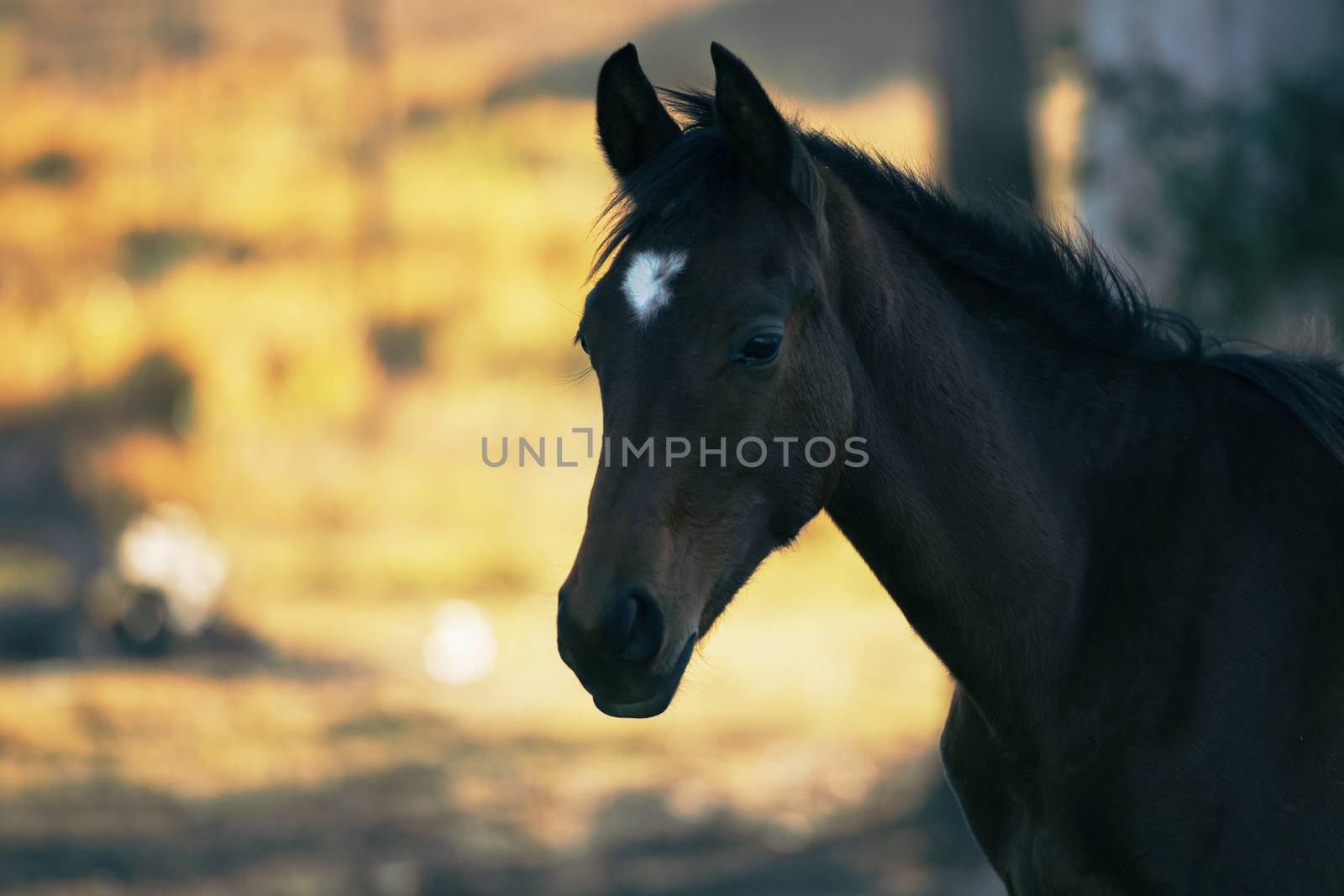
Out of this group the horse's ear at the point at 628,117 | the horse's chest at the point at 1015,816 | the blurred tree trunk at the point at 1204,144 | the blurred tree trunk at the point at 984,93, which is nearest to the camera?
the horse's chest at the point at 1015,816

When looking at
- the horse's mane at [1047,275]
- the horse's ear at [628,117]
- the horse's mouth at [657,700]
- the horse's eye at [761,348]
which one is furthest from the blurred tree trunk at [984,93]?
the horse's mouth at [657,700]

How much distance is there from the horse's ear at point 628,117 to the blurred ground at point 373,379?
4.82 m

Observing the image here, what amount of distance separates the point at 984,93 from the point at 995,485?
4996 mm

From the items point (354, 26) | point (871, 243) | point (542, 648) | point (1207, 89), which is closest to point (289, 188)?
point (354, 26)

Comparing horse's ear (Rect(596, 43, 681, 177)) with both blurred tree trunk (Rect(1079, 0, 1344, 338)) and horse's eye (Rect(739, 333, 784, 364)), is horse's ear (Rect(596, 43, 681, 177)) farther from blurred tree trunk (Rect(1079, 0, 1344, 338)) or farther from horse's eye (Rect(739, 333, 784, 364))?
blurred tree trunk (Rect(1079, 0, 1344, 338))

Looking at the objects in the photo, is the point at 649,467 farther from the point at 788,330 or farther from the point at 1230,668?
the point at 1230,668

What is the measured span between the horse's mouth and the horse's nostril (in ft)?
0.22

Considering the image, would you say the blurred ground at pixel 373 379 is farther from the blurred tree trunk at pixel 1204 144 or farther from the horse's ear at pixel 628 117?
the horse's ear at pixel 628 117

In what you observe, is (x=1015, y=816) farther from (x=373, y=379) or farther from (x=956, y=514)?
(x=373, y=379)

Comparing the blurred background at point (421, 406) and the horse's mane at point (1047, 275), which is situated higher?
the blurred background at point (421, 406)

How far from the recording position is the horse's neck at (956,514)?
2.31 metres

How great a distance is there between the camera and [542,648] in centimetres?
867

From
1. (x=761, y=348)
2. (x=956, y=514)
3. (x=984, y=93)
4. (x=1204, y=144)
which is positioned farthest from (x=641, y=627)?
(x=984, y=93)

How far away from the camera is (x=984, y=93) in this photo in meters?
6.84
